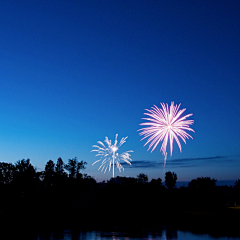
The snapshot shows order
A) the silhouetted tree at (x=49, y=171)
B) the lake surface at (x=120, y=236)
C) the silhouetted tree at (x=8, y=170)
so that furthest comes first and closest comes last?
the silhouetted tree at (x=49, y=171) < the silhouetted tree at (x=8, y=170) < the lake surface at (x=120, y=236)

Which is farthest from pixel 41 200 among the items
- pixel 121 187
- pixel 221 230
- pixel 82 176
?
pixel 221 230

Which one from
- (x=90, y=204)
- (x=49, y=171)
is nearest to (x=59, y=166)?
(x=49, y=171)

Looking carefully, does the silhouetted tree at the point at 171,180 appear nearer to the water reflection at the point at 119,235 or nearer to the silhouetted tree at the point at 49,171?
the silhouetted tree at the point at 49,171

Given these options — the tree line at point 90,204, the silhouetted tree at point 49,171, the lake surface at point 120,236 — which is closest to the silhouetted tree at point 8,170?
the tree line at point 90,204

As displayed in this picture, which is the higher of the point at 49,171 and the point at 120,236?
the point at 49,171

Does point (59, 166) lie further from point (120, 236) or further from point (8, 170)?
point (120, 236)

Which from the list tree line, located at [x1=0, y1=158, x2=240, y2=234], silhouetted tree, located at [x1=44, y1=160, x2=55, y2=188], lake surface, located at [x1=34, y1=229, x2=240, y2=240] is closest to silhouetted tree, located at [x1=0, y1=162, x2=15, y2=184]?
tree line, located at [x1=0, y1=158, x2=240, y2=234]

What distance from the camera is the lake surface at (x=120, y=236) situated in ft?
90.7

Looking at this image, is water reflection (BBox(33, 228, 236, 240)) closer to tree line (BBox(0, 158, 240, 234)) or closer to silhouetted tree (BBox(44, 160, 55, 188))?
tree line (BBox(0, 158, 240, 234))

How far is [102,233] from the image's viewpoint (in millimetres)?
30859

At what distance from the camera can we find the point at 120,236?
28.7 meters

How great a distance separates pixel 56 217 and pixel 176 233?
72.5 feet

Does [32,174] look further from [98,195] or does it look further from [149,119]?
[149,119]

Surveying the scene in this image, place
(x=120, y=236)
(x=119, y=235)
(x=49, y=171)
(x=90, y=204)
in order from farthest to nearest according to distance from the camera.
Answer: (x=49, y=171)
(x=90, y=204)
(x=119, y=235)
(x=120, y=236)
